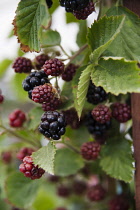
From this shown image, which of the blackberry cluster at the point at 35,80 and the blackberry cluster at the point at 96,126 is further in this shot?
the blackberry cluster at the point at 96,126

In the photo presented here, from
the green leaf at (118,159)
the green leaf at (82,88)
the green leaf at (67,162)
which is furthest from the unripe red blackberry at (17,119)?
the green leaf at (82,88)

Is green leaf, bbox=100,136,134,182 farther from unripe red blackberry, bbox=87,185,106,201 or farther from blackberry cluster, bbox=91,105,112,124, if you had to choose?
unripe red blackberry, bbox=87,185,106,201

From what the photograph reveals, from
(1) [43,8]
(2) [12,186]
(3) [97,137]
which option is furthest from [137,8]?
(2) [12,186]

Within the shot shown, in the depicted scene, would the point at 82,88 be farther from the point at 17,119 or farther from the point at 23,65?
the point at 17,119

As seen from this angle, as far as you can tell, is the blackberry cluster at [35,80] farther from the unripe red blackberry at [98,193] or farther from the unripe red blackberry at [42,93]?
the unripe red blackberry at [98,193]

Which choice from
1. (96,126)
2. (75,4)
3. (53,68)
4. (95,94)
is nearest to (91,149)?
(96,126)

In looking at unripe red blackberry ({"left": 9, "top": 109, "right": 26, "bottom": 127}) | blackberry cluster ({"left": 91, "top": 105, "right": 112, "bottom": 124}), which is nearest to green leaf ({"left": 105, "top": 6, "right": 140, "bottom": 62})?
blackberry cluster ({"left": 91, "top": 105, "right": 112, "bottom": 124})
